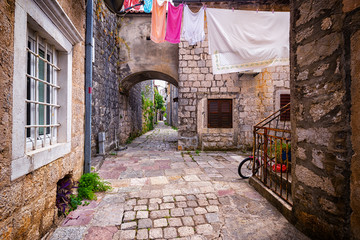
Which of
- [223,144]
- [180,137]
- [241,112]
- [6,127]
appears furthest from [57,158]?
[241,112]

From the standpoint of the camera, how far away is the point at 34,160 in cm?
168

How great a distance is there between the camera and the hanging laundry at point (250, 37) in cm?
381

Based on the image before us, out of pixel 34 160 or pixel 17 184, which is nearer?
pixel 17 184

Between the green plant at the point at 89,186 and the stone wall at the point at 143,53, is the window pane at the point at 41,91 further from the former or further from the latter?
the stone wall at the point at 143,53

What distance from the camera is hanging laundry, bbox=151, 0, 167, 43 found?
186 inches

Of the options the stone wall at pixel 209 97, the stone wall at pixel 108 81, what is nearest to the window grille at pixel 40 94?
the stone wall at pixel 108 81

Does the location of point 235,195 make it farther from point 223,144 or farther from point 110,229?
point 223,144

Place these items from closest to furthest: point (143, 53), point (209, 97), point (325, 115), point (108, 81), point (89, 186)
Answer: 1. point (325, 115)
2. point (89, 186)
3. point (108, 81)
4. point (209, 97)
5. point (143, 53)

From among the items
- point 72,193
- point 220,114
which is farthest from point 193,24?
point 72,193

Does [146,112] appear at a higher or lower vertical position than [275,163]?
higher

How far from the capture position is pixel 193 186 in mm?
3195

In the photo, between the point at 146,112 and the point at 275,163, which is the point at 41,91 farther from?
the point at 146,112

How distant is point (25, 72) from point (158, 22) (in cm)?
401

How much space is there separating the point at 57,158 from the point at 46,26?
156 centimetres
